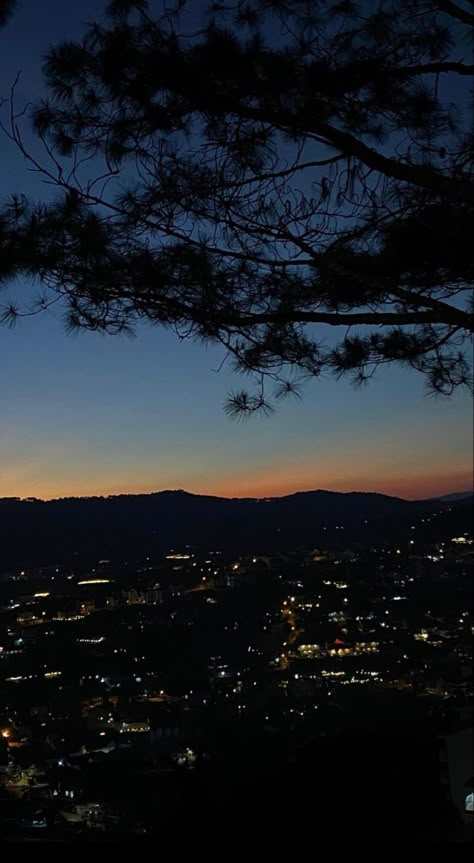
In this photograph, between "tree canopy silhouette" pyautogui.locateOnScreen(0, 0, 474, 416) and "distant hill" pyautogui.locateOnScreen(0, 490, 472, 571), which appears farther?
"distant hill" pyautogui.locateOnScreen(0, 490, 472, 571)

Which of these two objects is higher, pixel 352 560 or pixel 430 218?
pixel 430 218

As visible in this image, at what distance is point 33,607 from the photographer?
203 inches

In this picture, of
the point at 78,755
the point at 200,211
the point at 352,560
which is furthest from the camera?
the point at 352,560

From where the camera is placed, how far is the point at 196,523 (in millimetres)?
6812

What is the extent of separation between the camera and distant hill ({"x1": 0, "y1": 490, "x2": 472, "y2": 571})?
5.57m

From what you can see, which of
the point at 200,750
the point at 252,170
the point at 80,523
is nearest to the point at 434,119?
the point at 252,170

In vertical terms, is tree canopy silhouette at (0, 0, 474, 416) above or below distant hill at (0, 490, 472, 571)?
above

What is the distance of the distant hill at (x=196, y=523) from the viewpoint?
557cm

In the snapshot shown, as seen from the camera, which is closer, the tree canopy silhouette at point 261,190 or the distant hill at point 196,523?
the tree canopy silhouette at point 261,190

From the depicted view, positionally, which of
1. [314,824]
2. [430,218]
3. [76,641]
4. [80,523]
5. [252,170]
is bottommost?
[314,824]

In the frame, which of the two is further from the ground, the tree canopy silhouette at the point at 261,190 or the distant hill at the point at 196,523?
the tree canopy silhouette at the point at 261,190

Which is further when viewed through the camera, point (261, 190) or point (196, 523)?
point (196, 523)

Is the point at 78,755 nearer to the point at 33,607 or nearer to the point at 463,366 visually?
the point at 33,607

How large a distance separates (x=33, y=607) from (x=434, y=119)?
367 cm
